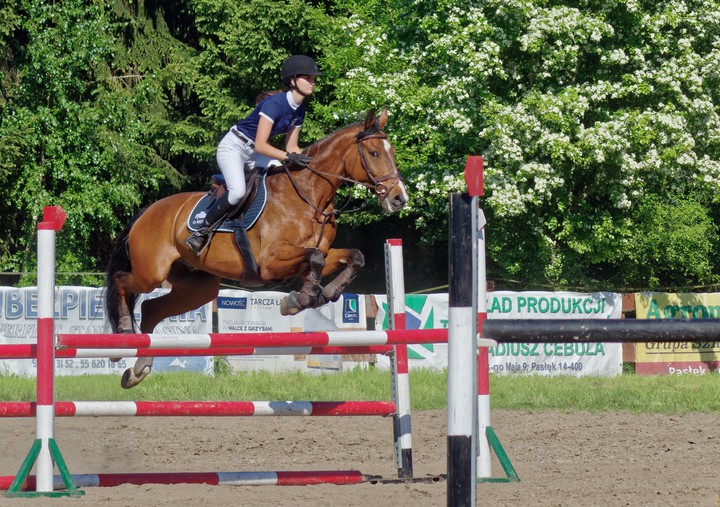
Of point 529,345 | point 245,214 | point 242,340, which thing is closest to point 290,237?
point 245,214

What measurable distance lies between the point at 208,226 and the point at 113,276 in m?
0.96

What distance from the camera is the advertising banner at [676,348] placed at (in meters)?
15.1

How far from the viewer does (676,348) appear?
592 inches

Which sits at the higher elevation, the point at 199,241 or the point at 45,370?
the point at 199,241

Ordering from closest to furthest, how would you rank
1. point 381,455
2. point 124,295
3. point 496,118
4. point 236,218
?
point 236,218 < point 124,295 < point 381,455 < point 496,118

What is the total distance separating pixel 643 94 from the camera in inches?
Answer: 725

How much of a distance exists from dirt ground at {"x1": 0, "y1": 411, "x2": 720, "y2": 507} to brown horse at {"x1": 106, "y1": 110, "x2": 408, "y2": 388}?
47.9 inches

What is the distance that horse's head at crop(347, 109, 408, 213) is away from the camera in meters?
6.25

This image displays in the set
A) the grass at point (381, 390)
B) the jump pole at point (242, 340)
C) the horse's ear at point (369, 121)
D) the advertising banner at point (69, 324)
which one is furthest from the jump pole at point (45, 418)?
the advertising banner at point (69, 324)

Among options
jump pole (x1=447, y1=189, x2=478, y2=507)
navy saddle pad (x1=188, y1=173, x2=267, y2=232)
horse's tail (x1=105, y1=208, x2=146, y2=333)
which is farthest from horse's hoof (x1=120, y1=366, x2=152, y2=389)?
jump pole (x1=447, y1=189, x2=478, y2=507)

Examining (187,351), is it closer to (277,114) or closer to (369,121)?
(277,114)

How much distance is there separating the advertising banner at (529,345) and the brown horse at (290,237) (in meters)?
7.34

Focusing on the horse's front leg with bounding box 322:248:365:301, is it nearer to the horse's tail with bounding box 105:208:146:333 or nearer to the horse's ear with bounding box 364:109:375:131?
the horse's ear with bounding box 364:109:375:131

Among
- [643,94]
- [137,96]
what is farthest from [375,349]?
[137,96]
